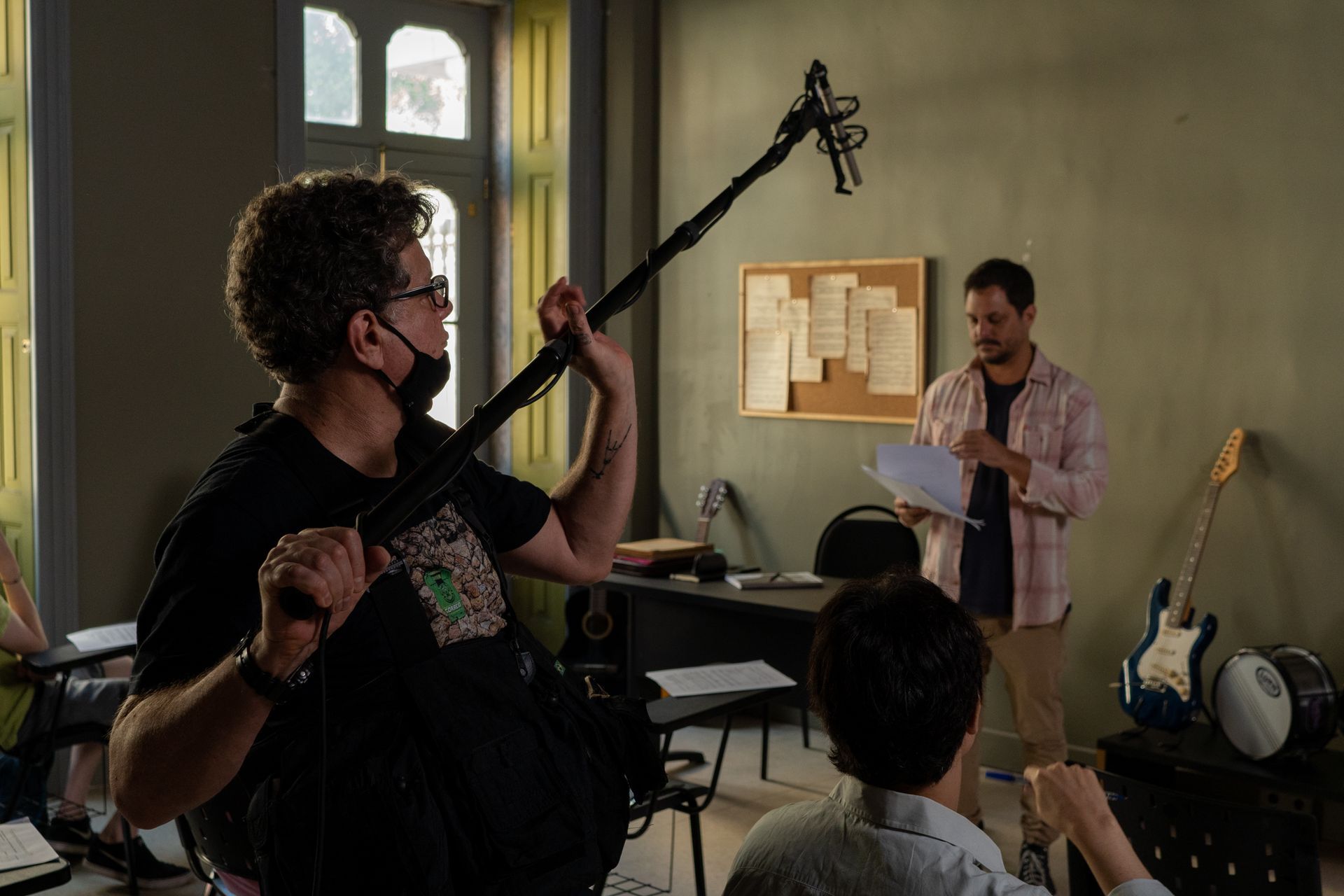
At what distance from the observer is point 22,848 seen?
6.88 ft

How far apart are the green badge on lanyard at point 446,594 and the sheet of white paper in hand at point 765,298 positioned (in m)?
4.18

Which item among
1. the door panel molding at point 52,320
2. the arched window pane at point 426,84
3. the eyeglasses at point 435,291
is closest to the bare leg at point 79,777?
the door panel molding at point 52,320

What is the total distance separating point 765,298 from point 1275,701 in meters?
2.71

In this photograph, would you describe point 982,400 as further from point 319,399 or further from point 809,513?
point 319,399

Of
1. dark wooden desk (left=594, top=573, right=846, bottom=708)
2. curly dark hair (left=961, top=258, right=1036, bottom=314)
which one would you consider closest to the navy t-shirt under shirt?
curly dark hair (left=961, top=258, right=1036, bottom=314)

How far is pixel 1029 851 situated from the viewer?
145 inches

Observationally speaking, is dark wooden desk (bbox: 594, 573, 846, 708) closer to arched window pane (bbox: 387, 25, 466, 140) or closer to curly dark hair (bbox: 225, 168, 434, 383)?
arched window pane (bbox: 387, 25, 466, 140)

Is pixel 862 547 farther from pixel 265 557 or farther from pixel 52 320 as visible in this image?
pixel 265 557

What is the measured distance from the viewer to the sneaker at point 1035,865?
142 inches

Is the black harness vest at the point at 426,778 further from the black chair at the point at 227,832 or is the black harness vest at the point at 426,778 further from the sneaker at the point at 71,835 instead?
the sneaker at the point at 71,835

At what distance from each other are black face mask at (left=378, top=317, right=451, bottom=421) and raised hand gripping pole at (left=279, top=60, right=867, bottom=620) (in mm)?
158

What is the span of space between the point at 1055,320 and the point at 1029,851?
194 cm

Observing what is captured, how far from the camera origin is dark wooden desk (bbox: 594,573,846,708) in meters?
4.05

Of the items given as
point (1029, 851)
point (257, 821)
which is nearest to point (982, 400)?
point (1029, 851)
